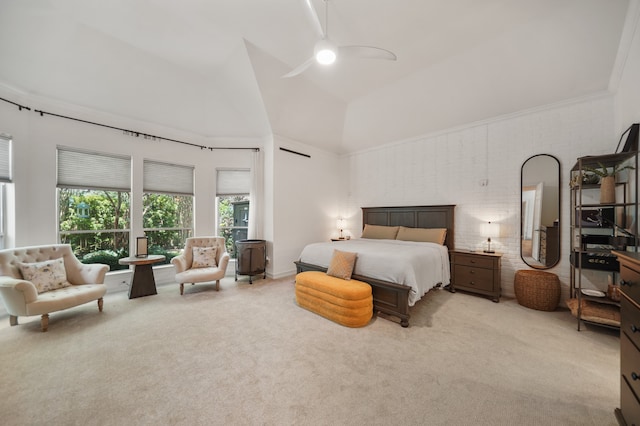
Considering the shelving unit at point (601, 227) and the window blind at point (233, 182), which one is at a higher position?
the window blind at point (233, 182)

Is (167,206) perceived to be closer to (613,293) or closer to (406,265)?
(406,265)

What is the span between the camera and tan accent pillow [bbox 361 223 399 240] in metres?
5.17

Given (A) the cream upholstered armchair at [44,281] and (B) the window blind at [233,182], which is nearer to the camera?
(A) the cream upholstered armchair at [44,281]

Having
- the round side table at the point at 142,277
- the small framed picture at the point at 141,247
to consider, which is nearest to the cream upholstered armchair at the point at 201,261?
the round side table at the point at 142,277

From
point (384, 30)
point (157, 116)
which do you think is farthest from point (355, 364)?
A: point (157, 116)

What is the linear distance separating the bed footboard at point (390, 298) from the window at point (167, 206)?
400 centimetres

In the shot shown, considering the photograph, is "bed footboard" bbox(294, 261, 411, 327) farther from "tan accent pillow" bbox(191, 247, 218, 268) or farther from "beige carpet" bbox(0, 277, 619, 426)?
"tan accent pillow" bbox(191, 247, 218, 268)

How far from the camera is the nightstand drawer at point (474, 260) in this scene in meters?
3.82

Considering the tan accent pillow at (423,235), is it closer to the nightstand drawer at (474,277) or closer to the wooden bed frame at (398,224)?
the wooden bed frame at (398,224)

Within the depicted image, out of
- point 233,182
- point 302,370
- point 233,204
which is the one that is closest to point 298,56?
point 233,182

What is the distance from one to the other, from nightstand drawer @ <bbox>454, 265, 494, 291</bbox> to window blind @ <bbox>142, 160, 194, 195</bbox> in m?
5.63

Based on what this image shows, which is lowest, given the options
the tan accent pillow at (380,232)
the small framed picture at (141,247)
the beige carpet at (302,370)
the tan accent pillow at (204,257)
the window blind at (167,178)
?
the beige carpet at (302,370)

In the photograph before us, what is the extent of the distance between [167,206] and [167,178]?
59 cm

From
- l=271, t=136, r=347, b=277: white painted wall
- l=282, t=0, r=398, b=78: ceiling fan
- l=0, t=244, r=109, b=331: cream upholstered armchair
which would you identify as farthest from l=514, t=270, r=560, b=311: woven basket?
l=0, t=244, r=109, b=331: cream upholstered armchair
